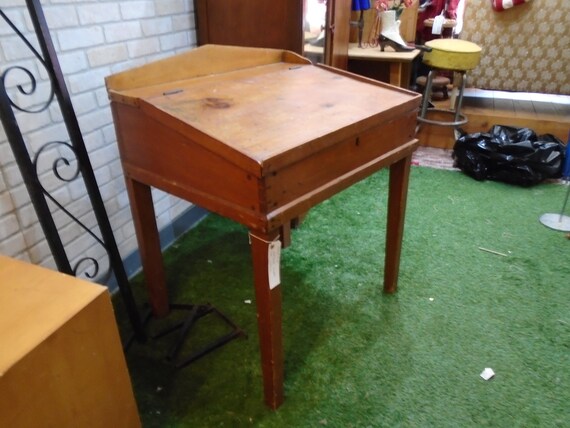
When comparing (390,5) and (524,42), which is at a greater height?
(390,5)

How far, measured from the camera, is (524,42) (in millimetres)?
3529

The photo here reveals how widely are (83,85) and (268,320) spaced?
104 cm

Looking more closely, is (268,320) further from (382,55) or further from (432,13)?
(432,13)

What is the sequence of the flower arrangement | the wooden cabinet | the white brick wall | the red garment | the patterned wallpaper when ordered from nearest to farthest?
1. the white brick wall
2. the wooden cabinet
3. the flower arrangement
4. the patterned wallpaper
5. the red garment

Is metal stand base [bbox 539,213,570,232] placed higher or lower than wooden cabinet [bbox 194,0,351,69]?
lower

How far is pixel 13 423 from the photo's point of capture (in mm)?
805

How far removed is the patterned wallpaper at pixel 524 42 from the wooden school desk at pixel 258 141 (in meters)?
2.54

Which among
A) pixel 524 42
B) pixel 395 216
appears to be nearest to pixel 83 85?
pixel 395 216

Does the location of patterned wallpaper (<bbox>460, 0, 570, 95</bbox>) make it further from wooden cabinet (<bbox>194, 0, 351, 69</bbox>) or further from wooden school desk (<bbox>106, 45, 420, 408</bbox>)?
wooden school desk (<bbox>106, 45, 420, 408</bbox>)

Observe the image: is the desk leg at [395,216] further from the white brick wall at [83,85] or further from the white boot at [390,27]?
the white boot at [390,27]

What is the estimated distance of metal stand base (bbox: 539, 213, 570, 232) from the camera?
2.30 m

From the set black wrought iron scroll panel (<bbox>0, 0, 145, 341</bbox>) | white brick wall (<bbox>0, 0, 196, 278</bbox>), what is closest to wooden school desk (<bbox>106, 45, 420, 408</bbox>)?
black wrought iron scroll panel (<bbox>0, 0, 145, 341</bbox>)

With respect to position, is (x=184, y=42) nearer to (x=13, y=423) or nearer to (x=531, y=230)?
(x=13, y=423)

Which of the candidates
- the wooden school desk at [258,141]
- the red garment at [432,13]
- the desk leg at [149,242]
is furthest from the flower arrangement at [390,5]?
the desk leg at [149,242]
